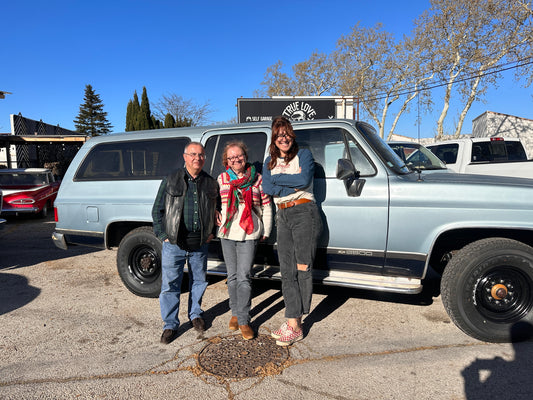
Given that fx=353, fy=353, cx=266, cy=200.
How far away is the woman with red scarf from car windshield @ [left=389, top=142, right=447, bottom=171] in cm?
280

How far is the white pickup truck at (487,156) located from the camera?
764 cm

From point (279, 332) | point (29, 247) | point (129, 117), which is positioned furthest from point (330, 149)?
point (129, 117)

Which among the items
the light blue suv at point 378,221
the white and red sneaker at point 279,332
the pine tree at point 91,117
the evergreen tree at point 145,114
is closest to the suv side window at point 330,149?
the light blue suv at point 378,221

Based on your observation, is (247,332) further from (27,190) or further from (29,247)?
(27,190)

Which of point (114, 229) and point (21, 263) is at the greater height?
point (114, 229)

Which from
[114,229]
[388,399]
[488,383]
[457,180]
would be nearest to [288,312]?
[388,399]

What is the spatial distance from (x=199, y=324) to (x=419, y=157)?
4622mm

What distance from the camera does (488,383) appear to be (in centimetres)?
255

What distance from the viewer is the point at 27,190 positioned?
10.6 metres

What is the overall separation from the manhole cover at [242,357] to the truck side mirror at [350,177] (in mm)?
1537

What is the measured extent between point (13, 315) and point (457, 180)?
4835 millimetres

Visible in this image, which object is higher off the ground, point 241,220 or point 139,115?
point 139,115

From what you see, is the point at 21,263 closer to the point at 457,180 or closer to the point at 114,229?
the point at 114,229

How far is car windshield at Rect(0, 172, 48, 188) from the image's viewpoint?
1102 centimetres
